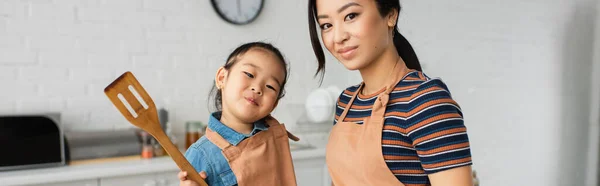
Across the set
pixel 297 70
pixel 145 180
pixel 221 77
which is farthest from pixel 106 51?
pixel 221 77

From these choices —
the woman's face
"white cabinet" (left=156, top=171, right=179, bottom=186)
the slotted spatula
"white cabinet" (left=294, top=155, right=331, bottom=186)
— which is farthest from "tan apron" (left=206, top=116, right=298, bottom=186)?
"white cabinet" (left=294, top=155, right=331, bottom=186)

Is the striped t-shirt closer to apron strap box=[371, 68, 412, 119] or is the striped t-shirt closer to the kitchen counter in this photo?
apron strap box=[371, 68, 412, 119]

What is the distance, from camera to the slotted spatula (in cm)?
68

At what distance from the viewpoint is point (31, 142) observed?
5.25 ft

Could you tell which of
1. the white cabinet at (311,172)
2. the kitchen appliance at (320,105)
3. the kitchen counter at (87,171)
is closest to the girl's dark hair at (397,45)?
the kitchen counter at (87,171)

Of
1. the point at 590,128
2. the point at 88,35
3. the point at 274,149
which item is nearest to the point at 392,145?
the point at 274,149

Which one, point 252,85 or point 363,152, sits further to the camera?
point 252,85

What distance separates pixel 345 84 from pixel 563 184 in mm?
1432

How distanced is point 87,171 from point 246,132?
0.91 metres

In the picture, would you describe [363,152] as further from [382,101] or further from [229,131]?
[229,131]

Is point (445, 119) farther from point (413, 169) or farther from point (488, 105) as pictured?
point (488, 105)

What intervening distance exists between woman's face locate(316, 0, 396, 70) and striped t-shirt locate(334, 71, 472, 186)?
71mm

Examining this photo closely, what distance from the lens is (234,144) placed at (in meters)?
0.87

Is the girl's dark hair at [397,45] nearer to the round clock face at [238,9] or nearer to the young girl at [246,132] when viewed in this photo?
the young girl at [246,132]
